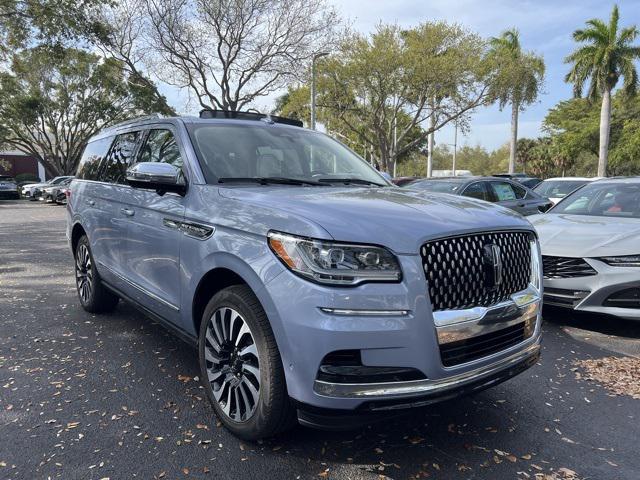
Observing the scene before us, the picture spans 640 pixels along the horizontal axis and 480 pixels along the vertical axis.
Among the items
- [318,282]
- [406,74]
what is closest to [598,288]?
[318,282]

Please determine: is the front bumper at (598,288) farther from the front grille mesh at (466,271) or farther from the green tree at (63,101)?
the green tree at (63,101)

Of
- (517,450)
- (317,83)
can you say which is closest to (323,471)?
(517,450)

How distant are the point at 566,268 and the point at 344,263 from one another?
3.52 metres

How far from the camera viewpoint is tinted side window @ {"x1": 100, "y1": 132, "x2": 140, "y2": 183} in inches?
174

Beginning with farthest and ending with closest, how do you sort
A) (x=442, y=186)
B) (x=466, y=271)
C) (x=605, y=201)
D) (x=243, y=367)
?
(x=442, y=186), (x=605, y=201), (x=243, y=367), (x=466, y=271)

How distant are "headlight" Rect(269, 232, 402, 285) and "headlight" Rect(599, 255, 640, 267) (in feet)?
11.2

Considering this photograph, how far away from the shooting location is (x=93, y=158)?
17.7ft

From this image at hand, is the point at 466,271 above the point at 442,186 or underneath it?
underneath

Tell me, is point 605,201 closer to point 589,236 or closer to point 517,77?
point 589,236

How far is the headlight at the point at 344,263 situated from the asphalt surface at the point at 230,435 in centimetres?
80

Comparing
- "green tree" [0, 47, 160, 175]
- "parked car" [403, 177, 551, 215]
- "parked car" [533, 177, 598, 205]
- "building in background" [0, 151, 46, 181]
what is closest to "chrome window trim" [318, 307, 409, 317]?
"parked car" [403, 177, 551, 215]

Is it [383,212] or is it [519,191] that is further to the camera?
[519,191]

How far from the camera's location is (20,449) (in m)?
2.77

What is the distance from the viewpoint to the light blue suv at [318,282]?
2287mm
